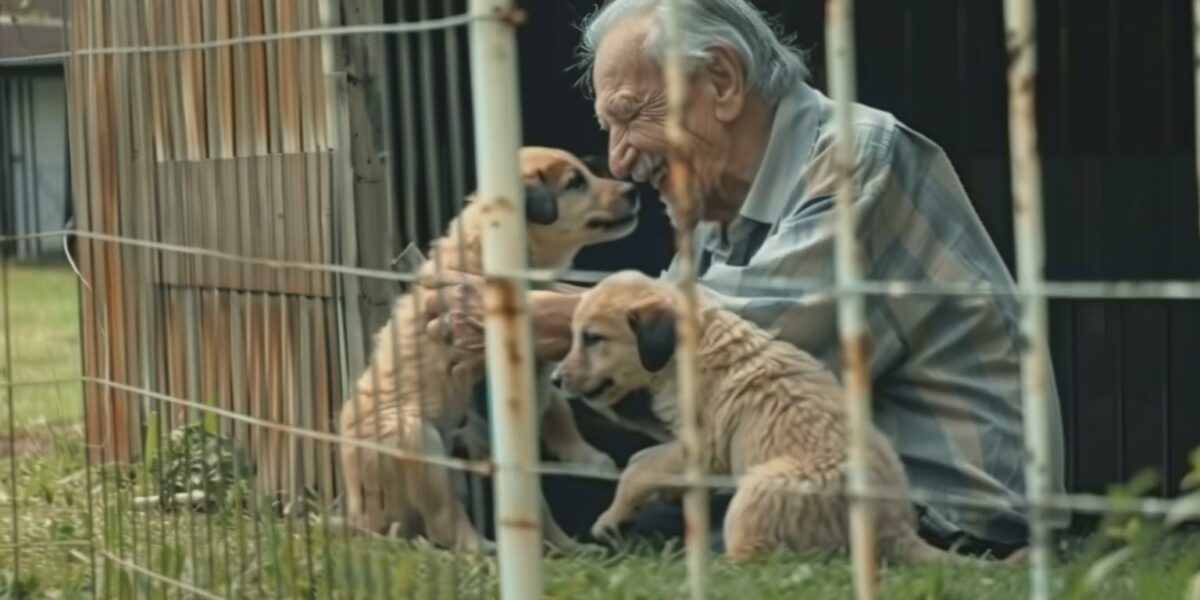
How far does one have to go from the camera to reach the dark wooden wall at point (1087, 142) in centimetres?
685

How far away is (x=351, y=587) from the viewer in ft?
12.7

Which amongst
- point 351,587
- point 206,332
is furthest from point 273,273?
point 351,587

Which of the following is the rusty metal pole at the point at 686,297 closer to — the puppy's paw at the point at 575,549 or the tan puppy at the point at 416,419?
the tan puppy at the point at 416,419

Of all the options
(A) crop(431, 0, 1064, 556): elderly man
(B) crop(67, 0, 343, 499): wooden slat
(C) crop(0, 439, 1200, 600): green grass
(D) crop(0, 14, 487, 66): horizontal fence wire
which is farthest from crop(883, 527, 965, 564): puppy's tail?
(D) crop(0, 14, 487, 66): horizontal fence wire

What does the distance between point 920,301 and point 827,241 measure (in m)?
0.32

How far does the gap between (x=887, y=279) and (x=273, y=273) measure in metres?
1.48

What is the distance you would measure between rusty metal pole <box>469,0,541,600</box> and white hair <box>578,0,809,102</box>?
5.85 feet

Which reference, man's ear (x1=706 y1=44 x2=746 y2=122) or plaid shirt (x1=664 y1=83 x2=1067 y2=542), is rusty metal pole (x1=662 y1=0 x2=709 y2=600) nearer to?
plaid shirt (x1=664 y1=83 x2=1067 y2=542)

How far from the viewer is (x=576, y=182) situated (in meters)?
5.62

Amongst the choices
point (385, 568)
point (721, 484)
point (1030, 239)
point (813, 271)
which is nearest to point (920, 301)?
point (813, 271)

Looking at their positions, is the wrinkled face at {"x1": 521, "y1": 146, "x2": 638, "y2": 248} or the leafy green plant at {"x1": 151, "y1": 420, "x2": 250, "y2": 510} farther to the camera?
the wrinkled face at {"x1": 521, "y1": 146, "x2": 638, "y2": 248}

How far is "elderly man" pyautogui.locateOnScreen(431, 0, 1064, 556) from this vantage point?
492cm

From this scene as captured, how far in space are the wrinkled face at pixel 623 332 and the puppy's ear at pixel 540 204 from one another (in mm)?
534

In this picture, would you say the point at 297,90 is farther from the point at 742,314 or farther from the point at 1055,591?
the point at 1055,591
